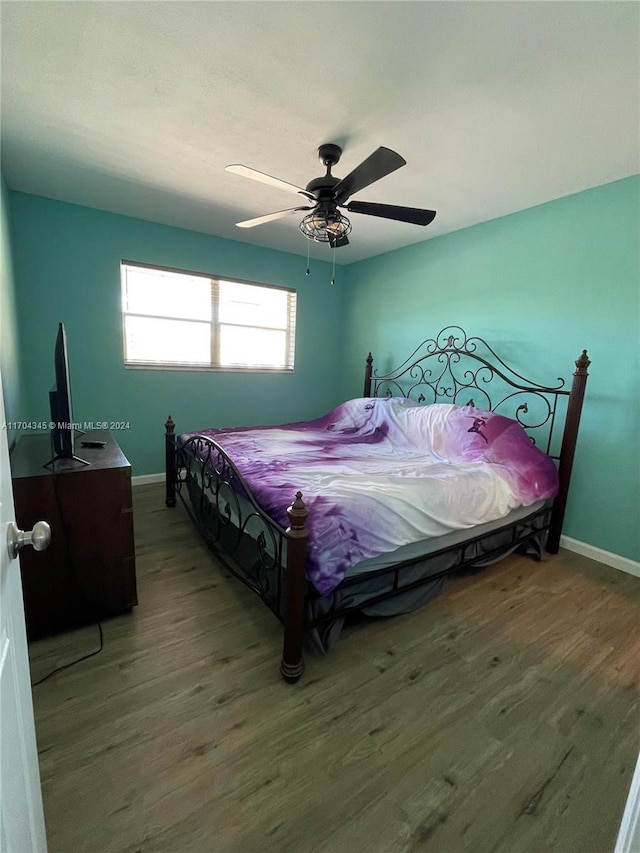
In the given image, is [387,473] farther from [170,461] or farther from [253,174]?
[170,461]

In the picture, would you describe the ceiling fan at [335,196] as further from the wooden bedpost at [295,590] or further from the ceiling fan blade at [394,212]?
the wooden bedpost at [295,590]

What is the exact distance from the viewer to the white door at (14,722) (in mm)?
599

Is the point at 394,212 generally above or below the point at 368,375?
above

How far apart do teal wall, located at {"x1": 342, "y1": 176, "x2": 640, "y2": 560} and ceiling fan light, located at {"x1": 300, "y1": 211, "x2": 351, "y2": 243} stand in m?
1.59

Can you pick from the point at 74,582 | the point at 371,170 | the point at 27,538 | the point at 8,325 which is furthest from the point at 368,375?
the point at 27,538

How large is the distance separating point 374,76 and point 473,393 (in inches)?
98.0

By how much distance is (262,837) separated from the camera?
1064 mm

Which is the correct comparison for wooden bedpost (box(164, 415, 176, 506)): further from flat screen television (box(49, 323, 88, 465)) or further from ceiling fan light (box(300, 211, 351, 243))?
ceiling fan light (box(300, 211, 351, 243))

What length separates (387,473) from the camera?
7.65 ft

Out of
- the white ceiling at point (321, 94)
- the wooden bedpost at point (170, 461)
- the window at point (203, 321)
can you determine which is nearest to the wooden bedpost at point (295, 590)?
the white ceiling at point (321, 94)

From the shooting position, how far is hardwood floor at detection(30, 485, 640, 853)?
1094 millimetres

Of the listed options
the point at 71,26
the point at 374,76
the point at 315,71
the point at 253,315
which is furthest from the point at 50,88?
the point at 253,315

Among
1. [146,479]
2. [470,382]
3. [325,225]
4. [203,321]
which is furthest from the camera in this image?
[203,321]

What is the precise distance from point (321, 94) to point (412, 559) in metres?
2.34
